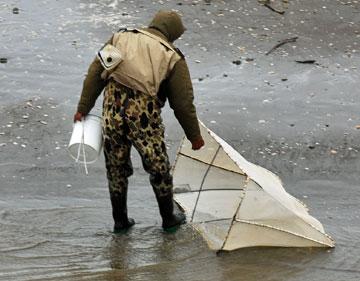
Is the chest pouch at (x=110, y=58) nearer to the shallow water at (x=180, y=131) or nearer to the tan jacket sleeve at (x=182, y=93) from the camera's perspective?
the tan jacket sleeve at (x=182, y=93)

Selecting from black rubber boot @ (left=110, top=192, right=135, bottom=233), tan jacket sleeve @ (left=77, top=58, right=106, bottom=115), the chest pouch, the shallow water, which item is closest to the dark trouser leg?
the shallow water

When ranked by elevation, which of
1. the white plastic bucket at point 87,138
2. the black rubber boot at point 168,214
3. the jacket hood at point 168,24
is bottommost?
the black rubber boot at point 168,214

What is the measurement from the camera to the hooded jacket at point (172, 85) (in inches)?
187

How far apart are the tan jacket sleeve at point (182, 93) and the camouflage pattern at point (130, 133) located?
0.14 meters

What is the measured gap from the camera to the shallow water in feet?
16.4

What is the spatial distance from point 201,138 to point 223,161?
51 centimetres

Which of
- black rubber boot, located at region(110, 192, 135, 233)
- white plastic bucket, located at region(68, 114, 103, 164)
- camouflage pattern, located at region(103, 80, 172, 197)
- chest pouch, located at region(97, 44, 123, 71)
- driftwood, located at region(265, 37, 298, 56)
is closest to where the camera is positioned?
chest pouch, located at region(97, 44, 123, 71)

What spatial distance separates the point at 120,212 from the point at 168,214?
Answer: 360mm

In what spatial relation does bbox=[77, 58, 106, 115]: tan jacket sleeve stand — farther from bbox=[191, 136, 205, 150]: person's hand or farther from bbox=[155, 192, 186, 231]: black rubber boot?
bbox=[155, 192, 186, 231]: black rubber boot

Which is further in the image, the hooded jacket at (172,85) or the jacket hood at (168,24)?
the jacket hood at (168,24)

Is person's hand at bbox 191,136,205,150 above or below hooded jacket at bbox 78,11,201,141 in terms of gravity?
below

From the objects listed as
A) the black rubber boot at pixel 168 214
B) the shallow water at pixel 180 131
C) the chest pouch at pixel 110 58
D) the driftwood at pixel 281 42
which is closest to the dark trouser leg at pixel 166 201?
the black rubber boot at pixel 168 214

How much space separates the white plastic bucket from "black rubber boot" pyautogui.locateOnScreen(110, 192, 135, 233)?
0.44 meters

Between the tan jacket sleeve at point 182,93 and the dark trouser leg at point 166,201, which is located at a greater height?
the tan jacket sleeve at point 182,93
